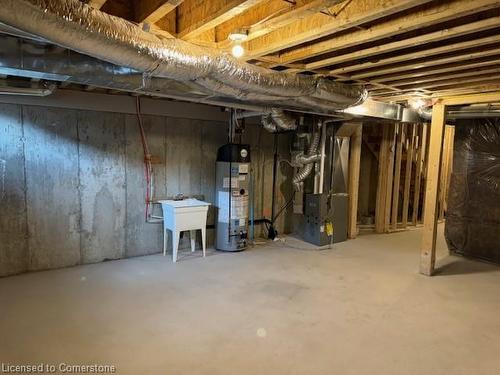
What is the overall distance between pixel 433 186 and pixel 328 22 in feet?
8.68

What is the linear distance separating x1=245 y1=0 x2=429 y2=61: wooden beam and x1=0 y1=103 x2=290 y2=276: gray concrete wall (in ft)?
7.26

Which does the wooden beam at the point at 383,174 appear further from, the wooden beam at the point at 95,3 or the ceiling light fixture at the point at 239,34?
the wooden beam at the point at 95,3

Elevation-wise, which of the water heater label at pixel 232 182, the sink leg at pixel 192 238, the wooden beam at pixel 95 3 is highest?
the wooden beam at pixel 95 3

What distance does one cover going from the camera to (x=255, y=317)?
2789mm

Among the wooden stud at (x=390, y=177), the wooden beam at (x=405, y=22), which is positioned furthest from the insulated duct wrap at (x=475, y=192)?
the wooden beam at (x=405, y=22)

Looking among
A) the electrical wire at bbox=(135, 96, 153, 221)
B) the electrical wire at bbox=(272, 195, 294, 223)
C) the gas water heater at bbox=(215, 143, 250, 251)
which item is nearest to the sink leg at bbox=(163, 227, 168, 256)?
the electrical wire at bbox=(135, 96, 153, 221)

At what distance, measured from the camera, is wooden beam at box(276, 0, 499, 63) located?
171 cm

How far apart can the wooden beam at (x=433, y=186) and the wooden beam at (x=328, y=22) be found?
214cm

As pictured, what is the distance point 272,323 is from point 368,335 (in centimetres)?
70

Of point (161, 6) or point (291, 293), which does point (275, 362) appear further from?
point (161, 6)

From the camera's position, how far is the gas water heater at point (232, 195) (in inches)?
177

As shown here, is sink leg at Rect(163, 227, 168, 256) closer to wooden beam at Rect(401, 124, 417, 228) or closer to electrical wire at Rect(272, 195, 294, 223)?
electrical wire at Rect(272, 195, 294, 223)

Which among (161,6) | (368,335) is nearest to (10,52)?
(161,6)

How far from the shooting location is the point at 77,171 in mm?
3854
